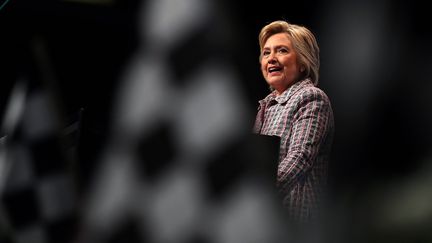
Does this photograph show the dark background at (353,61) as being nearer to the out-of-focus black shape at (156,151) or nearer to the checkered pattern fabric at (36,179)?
the checkered pattern fabric at (36,179)

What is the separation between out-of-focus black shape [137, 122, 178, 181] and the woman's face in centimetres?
45

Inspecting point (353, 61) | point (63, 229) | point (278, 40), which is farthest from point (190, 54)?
point (353, 61)

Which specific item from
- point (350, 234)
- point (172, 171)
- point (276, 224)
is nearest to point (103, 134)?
point (172, 171)

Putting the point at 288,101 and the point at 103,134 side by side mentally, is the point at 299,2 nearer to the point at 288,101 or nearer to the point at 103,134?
the point at 288,101

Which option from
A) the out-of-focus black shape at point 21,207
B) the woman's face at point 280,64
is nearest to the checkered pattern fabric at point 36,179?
the out-of-focus black shape at point 21,207

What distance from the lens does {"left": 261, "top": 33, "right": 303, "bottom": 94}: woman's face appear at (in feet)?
3.02

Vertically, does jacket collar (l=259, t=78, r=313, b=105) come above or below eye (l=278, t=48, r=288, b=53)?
below

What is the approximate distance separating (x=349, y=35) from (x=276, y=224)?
76 centimetres

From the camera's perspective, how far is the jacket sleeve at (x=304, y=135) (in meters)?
0.77

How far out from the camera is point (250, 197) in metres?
0.45

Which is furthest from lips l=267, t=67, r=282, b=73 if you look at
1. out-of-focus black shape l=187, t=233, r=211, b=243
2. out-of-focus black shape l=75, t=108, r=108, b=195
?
out-of-focus black shape l=187, t=233, r=211, b=243

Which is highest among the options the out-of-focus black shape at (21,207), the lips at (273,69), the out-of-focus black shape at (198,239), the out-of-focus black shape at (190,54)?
the lips at (273,69)

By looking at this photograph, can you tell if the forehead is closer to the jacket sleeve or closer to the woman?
the woman

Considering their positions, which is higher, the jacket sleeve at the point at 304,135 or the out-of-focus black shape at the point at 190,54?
the out-of-focus black shape at the point at 190,54
